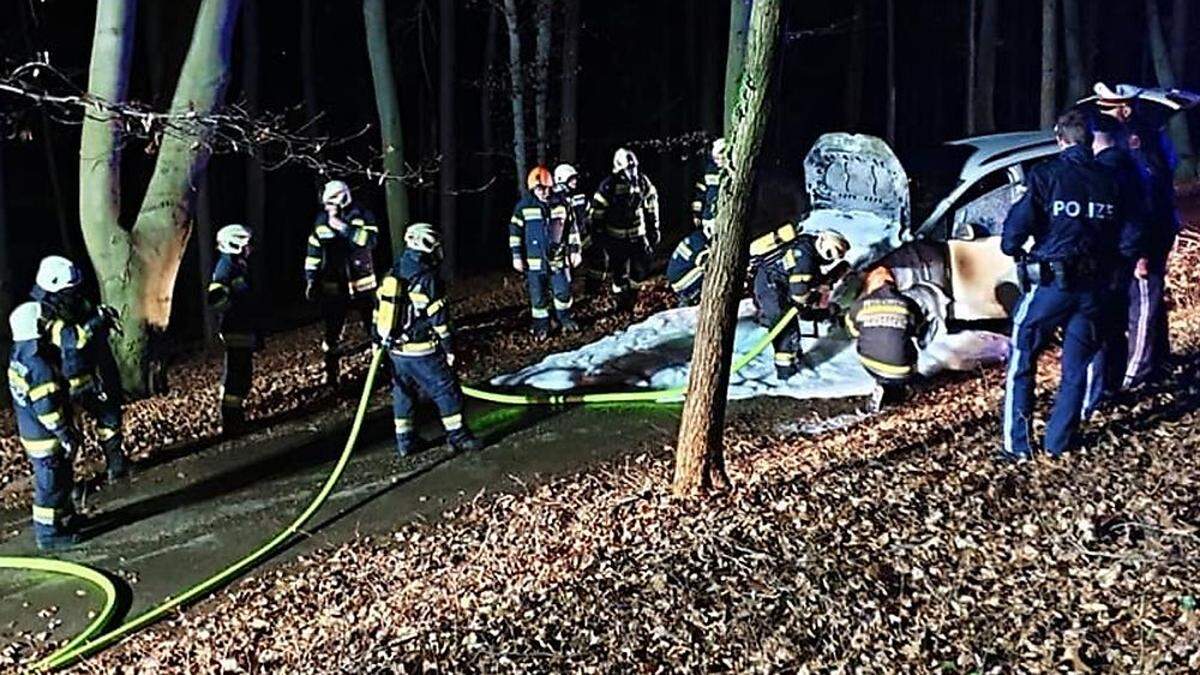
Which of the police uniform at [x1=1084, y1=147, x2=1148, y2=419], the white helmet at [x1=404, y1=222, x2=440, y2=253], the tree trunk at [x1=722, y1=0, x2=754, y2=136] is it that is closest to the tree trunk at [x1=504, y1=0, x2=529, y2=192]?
the tree trunk at [x1=722, y1=0, x2=754, y2=136]

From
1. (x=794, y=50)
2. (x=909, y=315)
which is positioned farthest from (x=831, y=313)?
(x=794, y=50)

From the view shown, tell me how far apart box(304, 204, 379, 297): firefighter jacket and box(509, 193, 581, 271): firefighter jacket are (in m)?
1.59

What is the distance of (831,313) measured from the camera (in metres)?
9.99

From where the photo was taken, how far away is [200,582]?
713 cm

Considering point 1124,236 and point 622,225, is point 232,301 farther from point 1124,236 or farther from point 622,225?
point 1124,236

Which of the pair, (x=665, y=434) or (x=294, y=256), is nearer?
(x=665, y=434)

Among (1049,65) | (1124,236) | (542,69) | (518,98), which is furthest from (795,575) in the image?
(1049,65)

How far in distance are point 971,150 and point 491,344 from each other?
4.99m

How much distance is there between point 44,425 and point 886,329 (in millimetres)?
5696

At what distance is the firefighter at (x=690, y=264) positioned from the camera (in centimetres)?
1163

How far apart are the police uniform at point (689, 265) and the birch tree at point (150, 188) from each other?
4586 mm

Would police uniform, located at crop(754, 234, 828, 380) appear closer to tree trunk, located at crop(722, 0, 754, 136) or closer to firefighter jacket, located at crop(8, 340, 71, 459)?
tree trunk, located at crop(722, 0, 754, 136)


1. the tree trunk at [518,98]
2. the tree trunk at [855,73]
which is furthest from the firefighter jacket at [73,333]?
the tree trunk at [855,73]

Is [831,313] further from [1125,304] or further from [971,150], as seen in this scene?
[1125,304]
